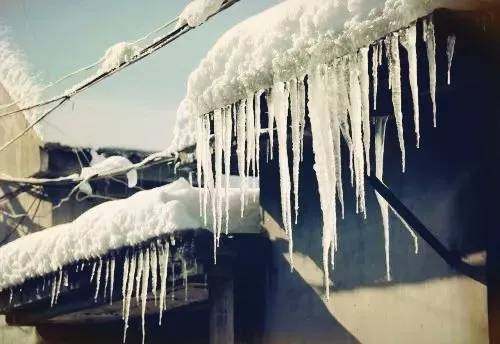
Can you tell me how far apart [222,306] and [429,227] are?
282 centimetres

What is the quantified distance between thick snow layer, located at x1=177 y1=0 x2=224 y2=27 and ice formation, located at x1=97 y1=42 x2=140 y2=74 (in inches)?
43.6

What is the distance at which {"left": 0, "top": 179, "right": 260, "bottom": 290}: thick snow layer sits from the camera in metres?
5.77

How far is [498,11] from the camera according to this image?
2.75m

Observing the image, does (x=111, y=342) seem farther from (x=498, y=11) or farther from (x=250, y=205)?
(x=498, y=11)

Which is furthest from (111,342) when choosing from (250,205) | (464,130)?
(464,130)

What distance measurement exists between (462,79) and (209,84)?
174 centimetres

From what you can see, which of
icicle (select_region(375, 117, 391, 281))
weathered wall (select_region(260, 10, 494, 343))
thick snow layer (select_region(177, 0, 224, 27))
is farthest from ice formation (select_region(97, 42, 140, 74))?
icicle (select_region(375, 117, 391, 281))

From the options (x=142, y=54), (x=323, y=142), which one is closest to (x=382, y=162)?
(x=323, y=142)

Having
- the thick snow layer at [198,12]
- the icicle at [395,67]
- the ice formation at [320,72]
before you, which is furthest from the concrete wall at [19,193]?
the icicle at [395,67]

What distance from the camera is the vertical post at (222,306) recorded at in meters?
6.35

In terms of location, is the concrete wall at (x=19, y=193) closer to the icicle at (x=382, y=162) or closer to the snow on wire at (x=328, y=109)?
the snow on wire at (x=328, y=109)

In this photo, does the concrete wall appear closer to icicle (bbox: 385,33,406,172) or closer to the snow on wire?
the snow on wire

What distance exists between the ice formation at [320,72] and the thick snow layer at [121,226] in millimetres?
1244

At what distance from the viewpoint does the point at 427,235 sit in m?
4.24
